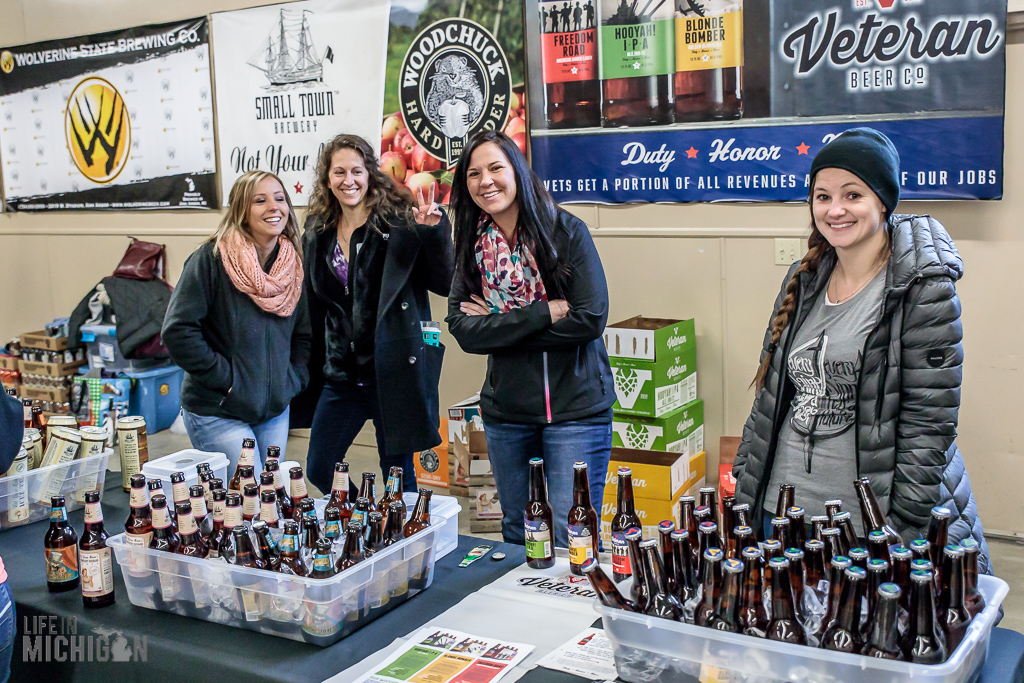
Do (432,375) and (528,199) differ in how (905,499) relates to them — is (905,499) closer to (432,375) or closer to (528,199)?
(528,199)

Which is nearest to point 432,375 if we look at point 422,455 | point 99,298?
point 422,455

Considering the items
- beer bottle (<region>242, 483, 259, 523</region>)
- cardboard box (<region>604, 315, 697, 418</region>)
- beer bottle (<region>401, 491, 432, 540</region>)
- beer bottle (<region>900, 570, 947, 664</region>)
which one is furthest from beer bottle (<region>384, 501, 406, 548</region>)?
cardboard box (<region>604, 315, 697, 418</region>)

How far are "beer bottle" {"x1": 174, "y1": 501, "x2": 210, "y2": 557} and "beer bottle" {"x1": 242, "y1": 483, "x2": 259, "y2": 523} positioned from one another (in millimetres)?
102

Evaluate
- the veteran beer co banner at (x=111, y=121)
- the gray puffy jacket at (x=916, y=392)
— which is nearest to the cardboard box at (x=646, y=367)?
the gray puffy jacket at (x=916, y=392)

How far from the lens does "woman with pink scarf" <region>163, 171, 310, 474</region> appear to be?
2971 millimetres

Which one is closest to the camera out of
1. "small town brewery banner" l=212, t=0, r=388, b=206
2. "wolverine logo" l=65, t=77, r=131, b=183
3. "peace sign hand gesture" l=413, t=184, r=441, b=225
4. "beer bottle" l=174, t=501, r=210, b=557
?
"beer bottle" l=174, t=501, r=210, b=557

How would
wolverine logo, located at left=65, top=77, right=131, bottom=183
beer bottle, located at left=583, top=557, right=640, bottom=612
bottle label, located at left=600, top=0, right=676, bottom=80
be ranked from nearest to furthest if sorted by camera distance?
beer bottle, located at left=583, top=557, right=640, bottom=612, bottle label, located at left=600, top=0, right=676, bottom=80, wolverine logo, located at left=65, top=77, right=131, bottom=183

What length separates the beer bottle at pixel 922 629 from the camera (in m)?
1.34

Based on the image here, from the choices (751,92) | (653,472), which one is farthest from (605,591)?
(751,92)

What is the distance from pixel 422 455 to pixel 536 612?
2.11m

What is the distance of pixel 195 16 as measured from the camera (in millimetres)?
5770

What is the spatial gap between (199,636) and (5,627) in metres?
0.37

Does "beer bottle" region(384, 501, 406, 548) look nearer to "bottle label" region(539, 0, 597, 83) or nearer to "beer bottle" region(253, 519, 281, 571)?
"beer bottle" region(253, 519, 281, 571)

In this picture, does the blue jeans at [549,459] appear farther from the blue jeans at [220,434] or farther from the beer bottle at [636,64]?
the beer bottle at [636,64]
